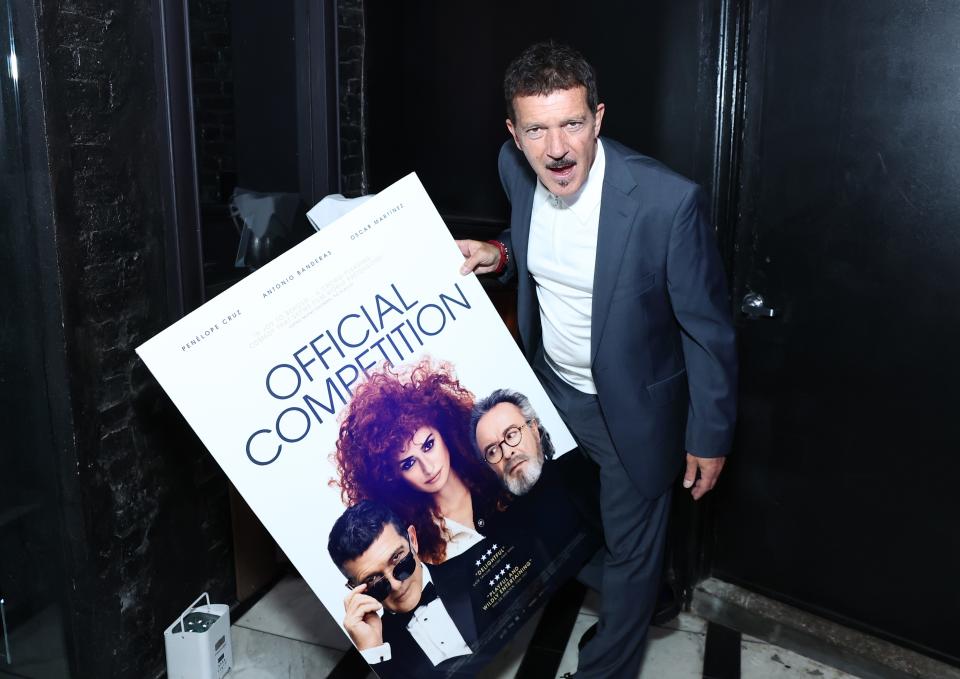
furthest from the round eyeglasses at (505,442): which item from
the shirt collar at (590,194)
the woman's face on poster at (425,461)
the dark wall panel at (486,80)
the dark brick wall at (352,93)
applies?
the dark brick wall at (352,93)

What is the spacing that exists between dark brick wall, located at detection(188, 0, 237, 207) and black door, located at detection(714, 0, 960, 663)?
4.85 ft

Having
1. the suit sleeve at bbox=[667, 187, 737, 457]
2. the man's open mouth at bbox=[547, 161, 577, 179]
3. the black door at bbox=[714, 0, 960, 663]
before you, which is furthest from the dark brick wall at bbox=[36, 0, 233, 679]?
the black door at bbox=[714, 0, 960, 663]

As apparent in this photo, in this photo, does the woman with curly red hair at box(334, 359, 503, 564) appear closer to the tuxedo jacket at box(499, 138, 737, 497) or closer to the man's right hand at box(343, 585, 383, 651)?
the man's right hand at box(343, 585, 383, 651)

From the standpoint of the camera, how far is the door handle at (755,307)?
2430mm

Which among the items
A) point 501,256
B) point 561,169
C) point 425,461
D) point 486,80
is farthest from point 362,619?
point 486,80

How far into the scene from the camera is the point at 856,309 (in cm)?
228

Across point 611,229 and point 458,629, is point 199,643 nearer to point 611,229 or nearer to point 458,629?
point 458,629

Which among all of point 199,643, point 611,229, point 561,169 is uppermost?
point 561,169

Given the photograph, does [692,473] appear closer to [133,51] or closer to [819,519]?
[819,519]

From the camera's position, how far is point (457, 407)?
193 cm

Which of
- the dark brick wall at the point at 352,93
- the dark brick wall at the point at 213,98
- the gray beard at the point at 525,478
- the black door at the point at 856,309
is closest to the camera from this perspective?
the gray beard at the point at 525,478

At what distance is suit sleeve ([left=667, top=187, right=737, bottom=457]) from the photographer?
6.08 feet

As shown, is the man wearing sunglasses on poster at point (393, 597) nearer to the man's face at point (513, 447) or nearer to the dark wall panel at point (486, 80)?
the man's face at point (513, 447)

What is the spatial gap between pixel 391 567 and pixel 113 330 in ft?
3.02
